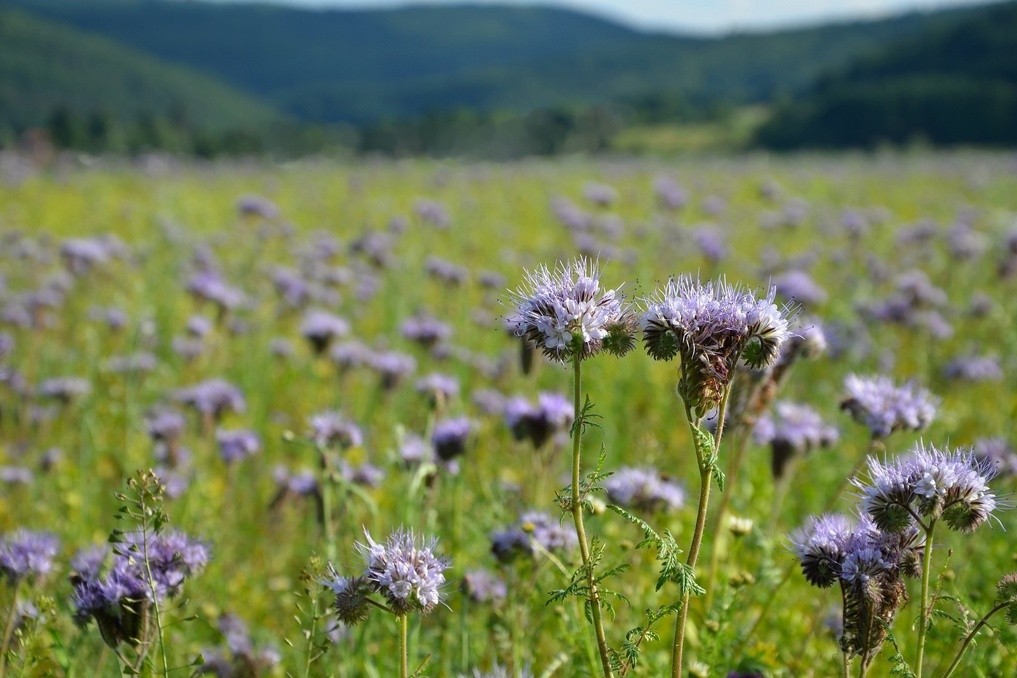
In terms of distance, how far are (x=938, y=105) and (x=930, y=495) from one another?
9302 centimetres

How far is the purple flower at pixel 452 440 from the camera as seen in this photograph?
11.4 feet

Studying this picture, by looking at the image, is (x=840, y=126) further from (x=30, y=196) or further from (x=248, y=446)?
(x=248, y=446)

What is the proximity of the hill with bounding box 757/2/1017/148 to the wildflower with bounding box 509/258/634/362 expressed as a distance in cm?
8016

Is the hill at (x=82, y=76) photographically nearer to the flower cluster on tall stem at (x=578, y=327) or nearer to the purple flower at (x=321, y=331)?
the purple flower at (x=321, y=331)

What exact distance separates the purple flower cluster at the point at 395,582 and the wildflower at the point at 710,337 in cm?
63

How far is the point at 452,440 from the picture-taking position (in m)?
3.47

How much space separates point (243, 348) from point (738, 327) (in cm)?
522

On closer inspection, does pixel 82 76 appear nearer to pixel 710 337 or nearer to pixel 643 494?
pixel 643 494

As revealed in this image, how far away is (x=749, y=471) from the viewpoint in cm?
403

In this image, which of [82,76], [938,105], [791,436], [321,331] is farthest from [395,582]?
[82,76]

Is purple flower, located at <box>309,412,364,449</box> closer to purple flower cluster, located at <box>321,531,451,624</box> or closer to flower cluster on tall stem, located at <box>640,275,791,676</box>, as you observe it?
purple flower cluster, located at <box>321,531,451,624</box>

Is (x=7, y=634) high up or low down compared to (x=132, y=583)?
down

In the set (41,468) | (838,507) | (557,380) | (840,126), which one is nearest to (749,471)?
(838,507)

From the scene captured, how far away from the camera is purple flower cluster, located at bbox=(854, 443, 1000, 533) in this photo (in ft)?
5.81
